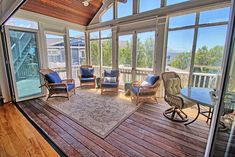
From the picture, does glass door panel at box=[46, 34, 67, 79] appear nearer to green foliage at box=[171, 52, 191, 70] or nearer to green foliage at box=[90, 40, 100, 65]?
green foliage at box=[90, 40, 100, 65]

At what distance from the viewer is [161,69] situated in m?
3.88

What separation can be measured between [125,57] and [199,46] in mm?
2367

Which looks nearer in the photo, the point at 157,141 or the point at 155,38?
the point at 157,141

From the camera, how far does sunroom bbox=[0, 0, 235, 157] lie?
1874 mm


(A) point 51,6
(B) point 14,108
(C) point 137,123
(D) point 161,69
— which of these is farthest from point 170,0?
(B) point 14,108

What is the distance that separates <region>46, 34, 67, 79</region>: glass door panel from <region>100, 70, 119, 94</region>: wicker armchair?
5.89 ft

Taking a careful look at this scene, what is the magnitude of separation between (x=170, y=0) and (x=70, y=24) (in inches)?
144

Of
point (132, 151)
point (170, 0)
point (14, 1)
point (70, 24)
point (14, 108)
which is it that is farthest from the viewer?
point (70, 24)

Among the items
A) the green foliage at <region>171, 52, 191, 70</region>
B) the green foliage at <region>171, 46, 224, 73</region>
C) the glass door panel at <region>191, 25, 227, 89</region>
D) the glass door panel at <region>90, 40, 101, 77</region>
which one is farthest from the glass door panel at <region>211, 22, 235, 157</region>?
the glass door panel at <region>90, 40, 101, 77</region>

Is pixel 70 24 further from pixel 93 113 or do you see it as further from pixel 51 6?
pixel 93 113

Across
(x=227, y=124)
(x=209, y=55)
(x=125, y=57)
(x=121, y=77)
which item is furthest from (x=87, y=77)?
(x=227, y=124)

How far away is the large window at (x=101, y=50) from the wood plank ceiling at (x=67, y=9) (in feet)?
2.56

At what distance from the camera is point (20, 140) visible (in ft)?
6.72

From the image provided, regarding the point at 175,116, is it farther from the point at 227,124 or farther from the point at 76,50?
the point at 76,50
